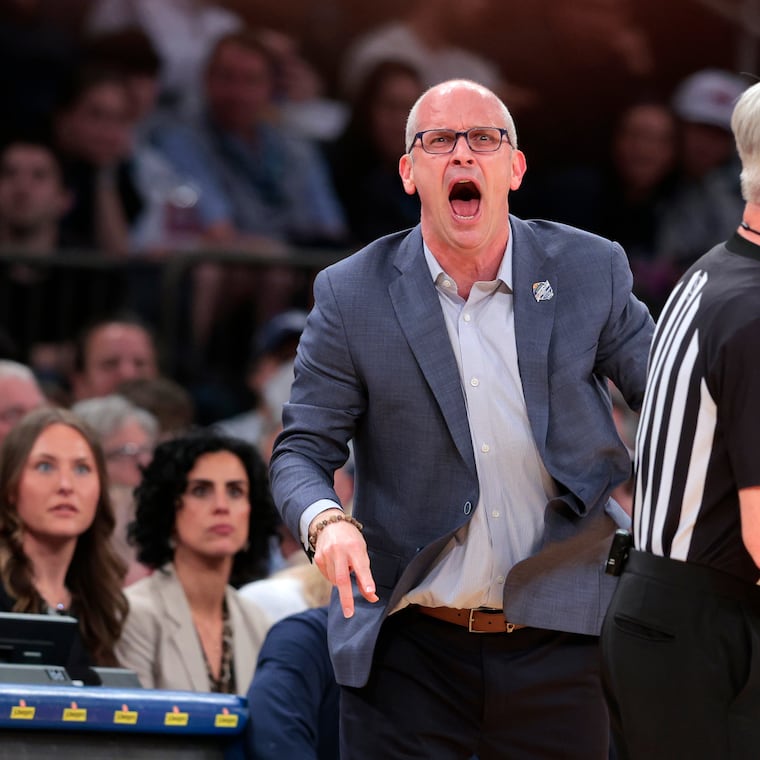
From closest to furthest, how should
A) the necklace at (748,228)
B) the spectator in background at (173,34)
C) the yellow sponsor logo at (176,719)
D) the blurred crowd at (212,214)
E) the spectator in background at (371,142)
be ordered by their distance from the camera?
the necklace at (748,228) < the yellow sponsor logo at (176,719) < the blurred crowd at (212,214) < the spectator in background at (173,34) < the spectator in background at (371,142)

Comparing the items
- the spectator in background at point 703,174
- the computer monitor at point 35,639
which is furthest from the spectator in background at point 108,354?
the spectator in background at point 703,174

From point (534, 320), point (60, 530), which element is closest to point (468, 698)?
point (534, 320)

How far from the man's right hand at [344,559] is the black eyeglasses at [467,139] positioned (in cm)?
79

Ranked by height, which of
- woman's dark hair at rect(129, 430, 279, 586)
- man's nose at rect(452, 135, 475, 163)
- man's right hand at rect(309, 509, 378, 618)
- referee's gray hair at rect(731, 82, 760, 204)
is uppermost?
man's nose at rect(452, 135, 475, 163)

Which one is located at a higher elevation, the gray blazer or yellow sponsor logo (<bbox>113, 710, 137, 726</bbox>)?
the gray blazer

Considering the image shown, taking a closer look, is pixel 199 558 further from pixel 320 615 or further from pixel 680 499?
pixel 680 499

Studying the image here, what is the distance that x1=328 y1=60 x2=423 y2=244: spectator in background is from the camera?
8.55 meters

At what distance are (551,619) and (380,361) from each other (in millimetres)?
600

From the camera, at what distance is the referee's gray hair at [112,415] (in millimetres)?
5977

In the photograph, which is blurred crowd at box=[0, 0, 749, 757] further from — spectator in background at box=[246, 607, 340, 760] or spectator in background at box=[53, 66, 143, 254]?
spectator in background at box=[246, 607, 340, 760]

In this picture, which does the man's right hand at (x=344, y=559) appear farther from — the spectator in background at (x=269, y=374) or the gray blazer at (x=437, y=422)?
the spectator in background at (x=269, y=374)

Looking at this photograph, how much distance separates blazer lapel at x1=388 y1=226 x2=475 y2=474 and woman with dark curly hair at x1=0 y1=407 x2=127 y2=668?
179cm

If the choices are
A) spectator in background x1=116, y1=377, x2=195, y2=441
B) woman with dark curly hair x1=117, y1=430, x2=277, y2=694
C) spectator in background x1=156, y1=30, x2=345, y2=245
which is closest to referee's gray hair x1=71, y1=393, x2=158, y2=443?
spectator in background x1=116, y1=377, x2=195, y2=441

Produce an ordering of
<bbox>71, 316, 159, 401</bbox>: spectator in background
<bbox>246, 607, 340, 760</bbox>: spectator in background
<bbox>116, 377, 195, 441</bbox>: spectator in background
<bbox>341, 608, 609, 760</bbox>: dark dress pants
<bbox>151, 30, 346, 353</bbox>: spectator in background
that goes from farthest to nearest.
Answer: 1. <bbox>151, 30, 346, 353</bbox>: spectator in background
2. <bbox>71, 316, 159, 401</bbox>: spectator in background
3. <bbox>116, 377, 195, 441</bbox>: spectator in background
4. <bbox>246, 607, 340, 760</bbox>: spectator in background
5. <bbox>341, 608, 609, 760</bbox>: dark dress pants
